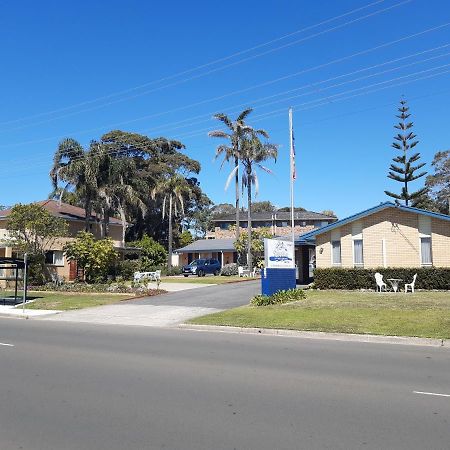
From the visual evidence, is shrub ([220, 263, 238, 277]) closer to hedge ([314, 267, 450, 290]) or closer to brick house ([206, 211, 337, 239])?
hedge ([314, 267, 450, 290])

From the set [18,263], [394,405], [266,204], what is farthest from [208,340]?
[266,204]

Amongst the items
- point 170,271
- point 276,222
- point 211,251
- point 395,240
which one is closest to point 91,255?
point 170,271

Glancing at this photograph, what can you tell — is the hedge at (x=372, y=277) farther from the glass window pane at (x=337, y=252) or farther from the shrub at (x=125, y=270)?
the shrub at (x=125, y=270)

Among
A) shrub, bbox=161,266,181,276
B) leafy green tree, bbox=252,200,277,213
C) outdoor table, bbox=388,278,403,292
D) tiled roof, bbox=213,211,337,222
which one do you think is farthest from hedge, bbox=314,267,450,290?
leafy green tree, bbox=252,200,277,213

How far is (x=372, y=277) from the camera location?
26.4 m

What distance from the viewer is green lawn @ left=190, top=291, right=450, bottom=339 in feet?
47.2

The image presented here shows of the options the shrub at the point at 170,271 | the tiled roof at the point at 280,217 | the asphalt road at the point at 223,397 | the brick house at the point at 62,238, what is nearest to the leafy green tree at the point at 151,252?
the shrub at the point at 170,271

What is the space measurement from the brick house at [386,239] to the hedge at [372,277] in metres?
1.35

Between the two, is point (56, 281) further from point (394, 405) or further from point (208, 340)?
point (394, 405)

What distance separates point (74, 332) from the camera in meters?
15.8

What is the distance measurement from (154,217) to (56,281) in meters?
35.8

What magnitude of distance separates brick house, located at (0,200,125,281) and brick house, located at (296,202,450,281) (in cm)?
2098

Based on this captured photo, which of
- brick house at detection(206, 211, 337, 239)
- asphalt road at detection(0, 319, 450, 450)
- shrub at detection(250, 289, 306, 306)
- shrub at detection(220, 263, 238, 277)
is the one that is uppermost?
brick house at detection(206, 211, 337, 239)

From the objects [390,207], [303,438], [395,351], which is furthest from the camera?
[390,207]
